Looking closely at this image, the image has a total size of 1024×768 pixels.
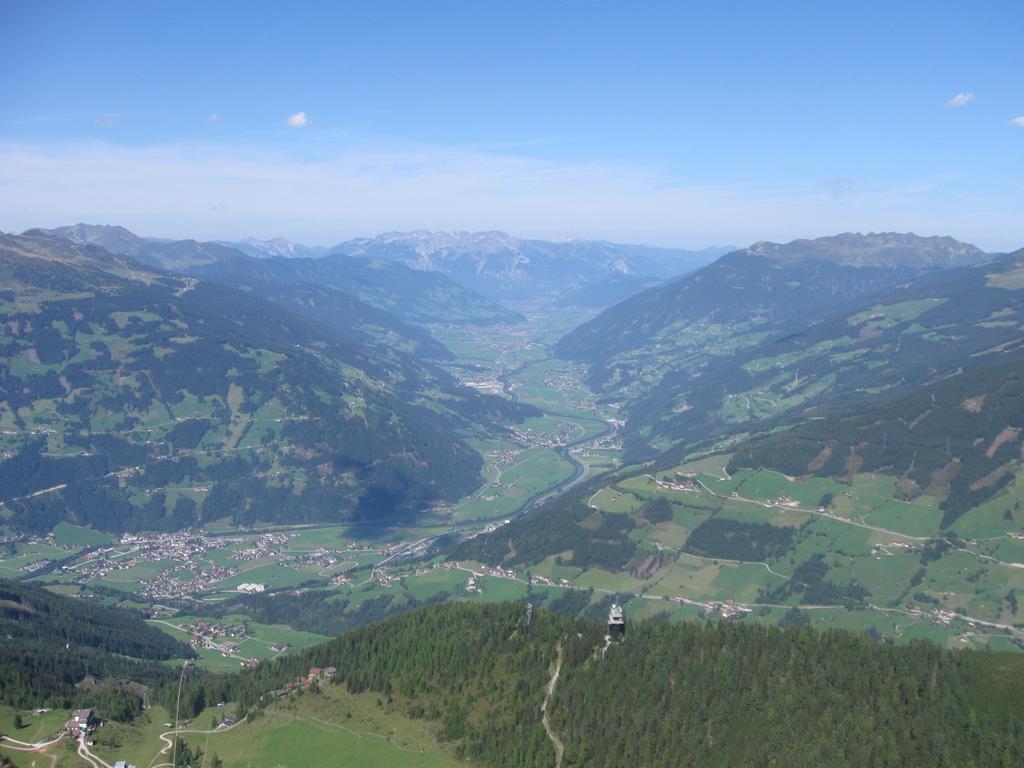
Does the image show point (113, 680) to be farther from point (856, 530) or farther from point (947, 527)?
point (947, 527)

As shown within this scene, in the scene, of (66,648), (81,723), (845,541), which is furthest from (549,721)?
(845,541)

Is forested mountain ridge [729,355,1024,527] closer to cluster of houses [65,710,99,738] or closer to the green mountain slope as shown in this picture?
the green mountain slope

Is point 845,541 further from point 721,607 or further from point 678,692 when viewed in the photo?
point 678,692

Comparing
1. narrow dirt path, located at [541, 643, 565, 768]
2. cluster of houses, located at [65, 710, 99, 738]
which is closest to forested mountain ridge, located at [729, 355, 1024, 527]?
narrow dirt path, located at [541, 643, 565, 768]

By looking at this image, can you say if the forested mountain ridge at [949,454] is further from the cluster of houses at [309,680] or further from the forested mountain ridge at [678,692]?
the cluster of houses at [309,680]

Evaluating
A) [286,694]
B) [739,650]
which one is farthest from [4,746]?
[739,650]

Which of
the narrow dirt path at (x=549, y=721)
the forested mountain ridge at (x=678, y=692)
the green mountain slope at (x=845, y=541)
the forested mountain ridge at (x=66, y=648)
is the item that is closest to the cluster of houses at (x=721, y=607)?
the green mountain slope at (x=845, y=541)

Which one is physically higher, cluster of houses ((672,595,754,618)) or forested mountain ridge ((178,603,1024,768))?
forested mountain ridge ((178,603,1024,768))
